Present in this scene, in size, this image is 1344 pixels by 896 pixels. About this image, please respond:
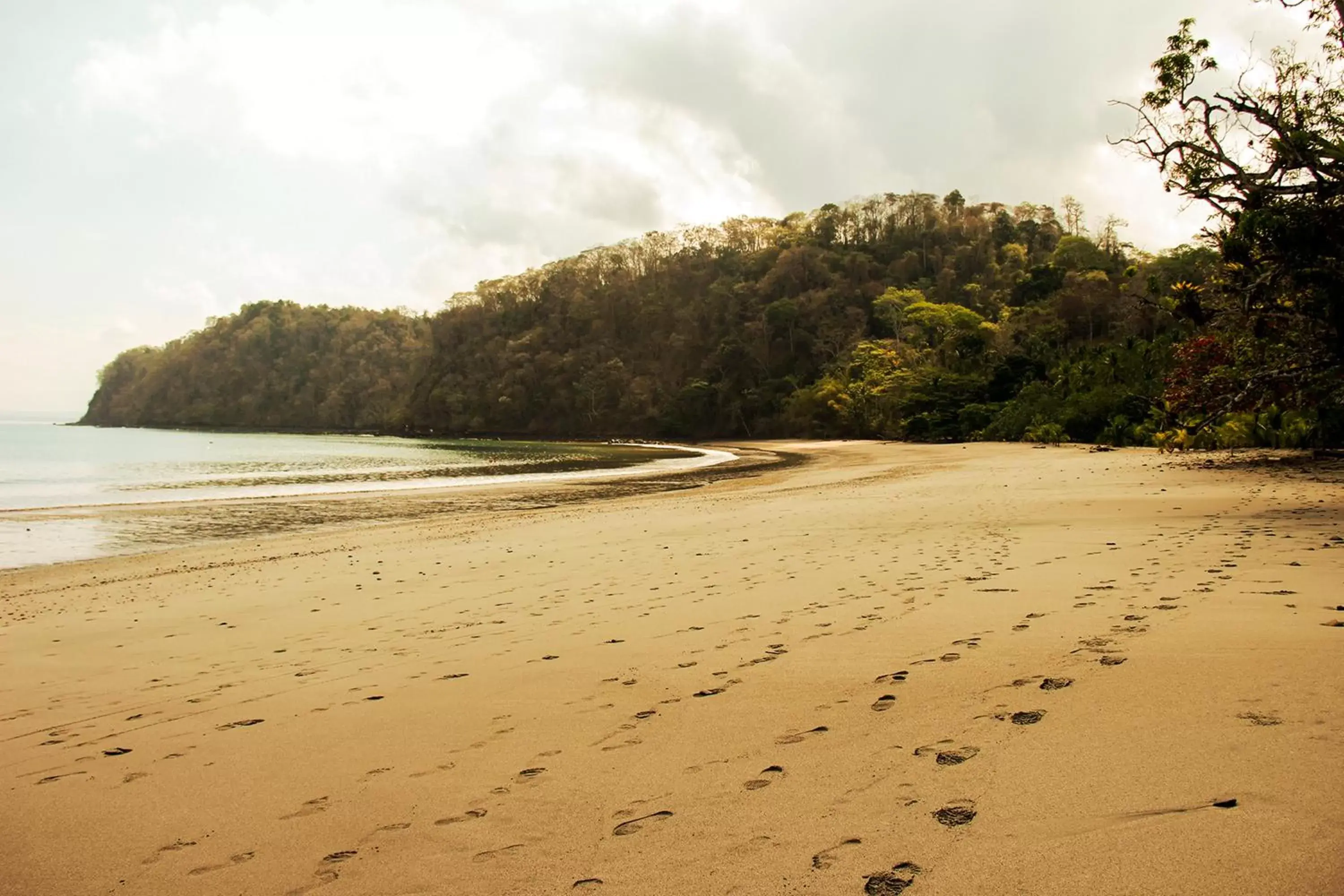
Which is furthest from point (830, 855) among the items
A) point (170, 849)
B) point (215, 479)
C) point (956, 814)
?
point (215, 479)

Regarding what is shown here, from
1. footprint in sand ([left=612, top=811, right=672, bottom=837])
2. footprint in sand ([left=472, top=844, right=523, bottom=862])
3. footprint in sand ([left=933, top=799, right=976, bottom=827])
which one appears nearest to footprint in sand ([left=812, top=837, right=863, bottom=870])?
footprint in sand ([left=933, top=799, right=976, bottom=827])

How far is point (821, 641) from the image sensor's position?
4.85 meters

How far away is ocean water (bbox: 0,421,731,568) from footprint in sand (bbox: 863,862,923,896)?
51.0 ft

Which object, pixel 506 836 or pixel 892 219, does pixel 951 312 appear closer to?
pixel 892 219

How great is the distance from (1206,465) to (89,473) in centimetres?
4292

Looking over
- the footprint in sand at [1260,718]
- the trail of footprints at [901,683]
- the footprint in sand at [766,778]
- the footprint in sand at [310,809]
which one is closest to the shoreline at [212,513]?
the trail of footprints at [901,683]

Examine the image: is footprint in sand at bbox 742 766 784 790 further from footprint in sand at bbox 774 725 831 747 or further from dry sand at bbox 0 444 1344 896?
footprint in sand at bbox 774 725 831 747

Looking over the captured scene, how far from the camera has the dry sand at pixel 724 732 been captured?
239 cm

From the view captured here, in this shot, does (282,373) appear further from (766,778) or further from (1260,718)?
(1260,718)

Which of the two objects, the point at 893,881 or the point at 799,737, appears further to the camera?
the point at 799,737

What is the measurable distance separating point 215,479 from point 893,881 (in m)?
35.2

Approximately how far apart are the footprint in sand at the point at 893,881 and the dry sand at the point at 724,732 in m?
0.01

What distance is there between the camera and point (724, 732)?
349cm

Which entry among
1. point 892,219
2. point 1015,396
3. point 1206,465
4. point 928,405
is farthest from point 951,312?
point 1206,465
